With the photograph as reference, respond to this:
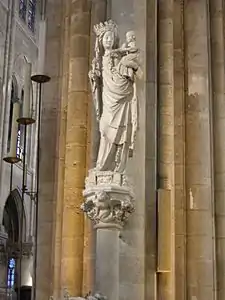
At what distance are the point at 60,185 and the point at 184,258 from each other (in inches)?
86.7

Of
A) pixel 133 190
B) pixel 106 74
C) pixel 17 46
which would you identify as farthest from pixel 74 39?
pixel 17 46

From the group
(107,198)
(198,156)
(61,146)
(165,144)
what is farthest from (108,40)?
(198,156)

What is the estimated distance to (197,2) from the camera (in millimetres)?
10328

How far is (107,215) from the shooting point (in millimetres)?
6508

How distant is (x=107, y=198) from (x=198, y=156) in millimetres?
3512

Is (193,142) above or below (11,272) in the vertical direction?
above

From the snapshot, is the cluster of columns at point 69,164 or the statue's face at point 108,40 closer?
the statue's face at point 108,40

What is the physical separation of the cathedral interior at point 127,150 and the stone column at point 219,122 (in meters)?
0.02

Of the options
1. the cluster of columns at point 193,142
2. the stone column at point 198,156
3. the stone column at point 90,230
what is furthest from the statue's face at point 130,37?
the stone column at point 198,156

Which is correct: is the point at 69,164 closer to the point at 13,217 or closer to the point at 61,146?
the point at 61,146

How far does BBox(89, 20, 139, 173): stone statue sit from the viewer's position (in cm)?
661

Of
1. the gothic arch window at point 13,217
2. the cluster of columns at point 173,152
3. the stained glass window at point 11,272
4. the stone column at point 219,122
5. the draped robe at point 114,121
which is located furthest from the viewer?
the gothic arch window at point 13,217

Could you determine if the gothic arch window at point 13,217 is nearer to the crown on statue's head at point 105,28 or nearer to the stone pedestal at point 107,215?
the crown on statue's head at point 105,28

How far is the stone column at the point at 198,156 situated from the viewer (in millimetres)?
9148
